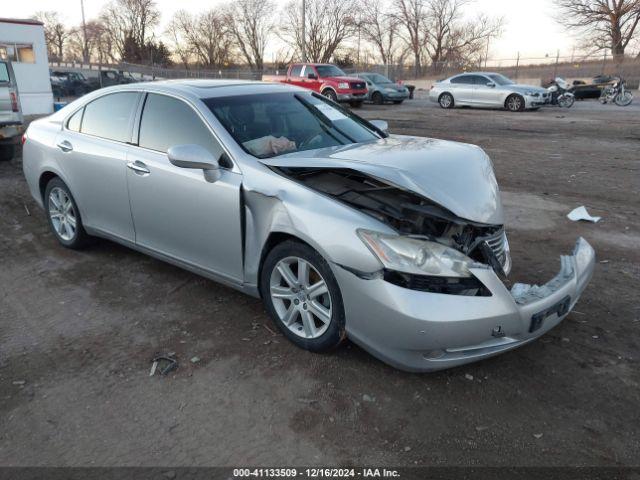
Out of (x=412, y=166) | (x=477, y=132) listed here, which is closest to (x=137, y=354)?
(x=412, y=166)

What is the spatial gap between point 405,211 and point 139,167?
7.09 ft

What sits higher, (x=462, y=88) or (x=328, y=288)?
(x=462, y=88)

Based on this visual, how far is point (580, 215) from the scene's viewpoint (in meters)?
6.16

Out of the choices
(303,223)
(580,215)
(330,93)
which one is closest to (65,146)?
(303,223)

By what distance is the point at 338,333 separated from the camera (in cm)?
310

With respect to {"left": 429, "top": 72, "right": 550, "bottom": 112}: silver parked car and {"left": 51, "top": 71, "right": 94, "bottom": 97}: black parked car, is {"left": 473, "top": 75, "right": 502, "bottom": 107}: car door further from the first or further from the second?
{"left": 51, "top": 71, "right": 94, "bottom": 97}: black parked car

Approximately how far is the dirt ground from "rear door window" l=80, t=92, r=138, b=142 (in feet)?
3.96

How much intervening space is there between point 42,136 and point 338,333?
153 inches

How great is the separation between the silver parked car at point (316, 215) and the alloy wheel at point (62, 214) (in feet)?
0.82

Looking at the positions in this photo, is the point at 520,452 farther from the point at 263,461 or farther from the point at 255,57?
the point at 255,57

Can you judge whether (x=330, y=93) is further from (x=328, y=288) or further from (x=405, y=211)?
(x=328, y=288)

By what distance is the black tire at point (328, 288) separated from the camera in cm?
304

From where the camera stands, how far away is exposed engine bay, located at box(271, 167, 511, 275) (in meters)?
3.08

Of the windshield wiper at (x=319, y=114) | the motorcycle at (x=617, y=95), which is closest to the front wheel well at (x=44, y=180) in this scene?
the windshield wiper at (x=319, y=114)
